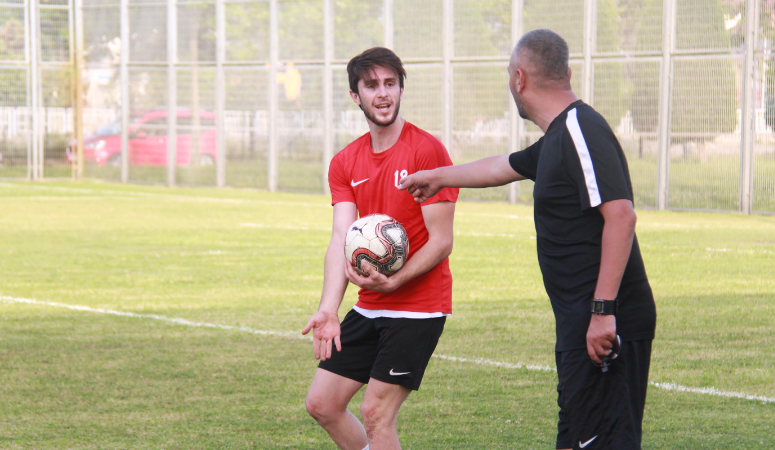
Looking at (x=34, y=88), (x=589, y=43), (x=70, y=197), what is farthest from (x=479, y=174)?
(x=34, y=88)

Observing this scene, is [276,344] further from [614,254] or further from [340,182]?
[614,254]

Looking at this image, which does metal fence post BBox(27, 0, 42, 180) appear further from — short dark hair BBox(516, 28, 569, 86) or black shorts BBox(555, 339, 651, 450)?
black shorts BBox(555, 339, 651, 450)

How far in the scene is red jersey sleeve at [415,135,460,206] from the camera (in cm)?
445

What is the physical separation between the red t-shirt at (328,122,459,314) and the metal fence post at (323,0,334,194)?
72.0ft

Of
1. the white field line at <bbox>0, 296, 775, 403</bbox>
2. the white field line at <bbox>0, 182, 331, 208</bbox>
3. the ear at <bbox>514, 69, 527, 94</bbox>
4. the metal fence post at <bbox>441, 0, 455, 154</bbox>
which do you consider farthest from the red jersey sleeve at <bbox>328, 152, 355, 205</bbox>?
the metal fence post at <bbox>441, 0, 455, 154</bbox>

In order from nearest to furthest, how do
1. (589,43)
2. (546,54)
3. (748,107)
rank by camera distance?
1. (546,54)
2. (748,107)
3. (589,43)

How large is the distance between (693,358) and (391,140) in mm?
4065

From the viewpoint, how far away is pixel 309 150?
88.8ft

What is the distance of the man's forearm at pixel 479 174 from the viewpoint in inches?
171

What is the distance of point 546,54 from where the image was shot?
3.75 meters

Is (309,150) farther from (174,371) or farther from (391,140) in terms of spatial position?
(391,140)

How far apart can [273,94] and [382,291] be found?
78.4 ft

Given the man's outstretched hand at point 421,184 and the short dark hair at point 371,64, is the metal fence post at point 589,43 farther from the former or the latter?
the man's outstretched hand at point 421,184

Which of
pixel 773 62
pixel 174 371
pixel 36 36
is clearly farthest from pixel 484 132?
pixel 174 371
